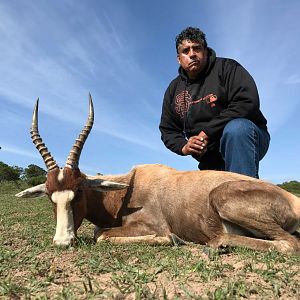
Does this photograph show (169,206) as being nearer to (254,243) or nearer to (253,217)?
(253,217)

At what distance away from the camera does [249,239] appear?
4.30 metres

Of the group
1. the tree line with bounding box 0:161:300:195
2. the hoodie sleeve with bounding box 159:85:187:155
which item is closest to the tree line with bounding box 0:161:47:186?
the tree line with bounding box 0:161:300:195

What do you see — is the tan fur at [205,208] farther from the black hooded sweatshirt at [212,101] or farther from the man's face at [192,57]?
the man's face at [192,57]

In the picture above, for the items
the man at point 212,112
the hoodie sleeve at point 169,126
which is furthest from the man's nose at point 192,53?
the hoodie sleeve at point 169,126

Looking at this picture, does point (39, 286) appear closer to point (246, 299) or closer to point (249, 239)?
point (246, 299)

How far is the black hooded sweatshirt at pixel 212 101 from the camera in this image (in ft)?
19.4

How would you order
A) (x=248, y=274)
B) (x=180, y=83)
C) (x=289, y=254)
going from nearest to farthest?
(x=248, y=274), (x=289, y=254), (x=180, y=83)

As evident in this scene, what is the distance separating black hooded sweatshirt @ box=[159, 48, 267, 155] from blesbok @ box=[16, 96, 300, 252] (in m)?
0.85

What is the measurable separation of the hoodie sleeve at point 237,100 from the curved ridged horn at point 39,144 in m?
2.26

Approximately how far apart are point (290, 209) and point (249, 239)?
632 mm

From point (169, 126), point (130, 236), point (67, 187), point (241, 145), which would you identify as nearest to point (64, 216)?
point (67, 187)

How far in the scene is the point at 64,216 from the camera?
4.81 meters

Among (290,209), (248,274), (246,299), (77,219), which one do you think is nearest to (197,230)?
(290,209)

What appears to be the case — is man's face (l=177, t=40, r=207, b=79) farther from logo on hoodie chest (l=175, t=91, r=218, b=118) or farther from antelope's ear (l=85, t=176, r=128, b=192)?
antelope's ear (l=85, t=176, r=128, b=192)
